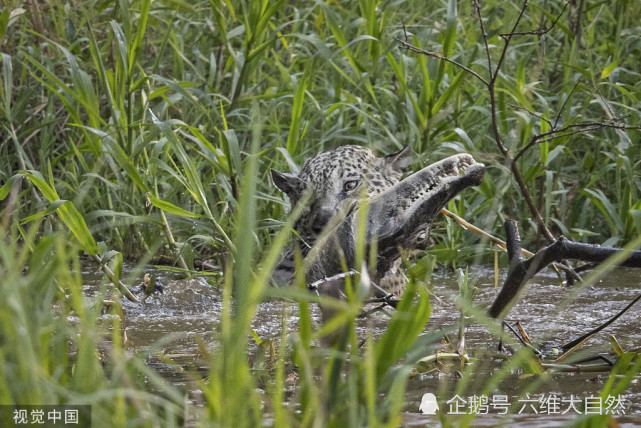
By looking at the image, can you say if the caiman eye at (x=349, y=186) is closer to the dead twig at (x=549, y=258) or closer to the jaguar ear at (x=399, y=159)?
the jaguar ear at (x=399, y=159)

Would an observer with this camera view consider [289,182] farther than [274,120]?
No

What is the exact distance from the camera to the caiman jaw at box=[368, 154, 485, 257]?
351 centimetres

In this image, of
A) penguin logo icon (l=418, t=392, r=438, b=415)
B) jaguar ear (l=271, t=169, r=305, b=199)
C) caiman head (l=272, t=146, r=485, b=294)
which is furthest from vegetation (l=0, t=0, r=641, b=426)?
penguin logo icon (l=418, t=392, r=438, b=415)

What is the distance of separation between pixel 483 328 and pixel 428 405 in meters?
1.29

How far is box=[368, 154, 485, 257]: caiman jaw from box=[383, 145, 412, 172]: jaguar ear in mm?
764

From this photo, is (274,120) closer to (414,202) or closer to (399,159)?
(399,159)

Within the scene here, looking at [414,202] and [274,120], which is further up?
[274,120]

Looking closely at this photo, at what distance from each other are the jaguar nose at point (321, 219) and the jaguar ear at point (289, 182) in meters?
0.21

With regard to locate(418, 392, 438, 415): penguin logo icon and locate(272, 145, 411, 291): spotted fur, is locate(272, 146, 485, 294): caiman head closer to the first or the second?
locate(272, 145, 411, 291): spotted fur

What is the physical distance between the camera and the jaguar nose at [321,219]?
168 inches

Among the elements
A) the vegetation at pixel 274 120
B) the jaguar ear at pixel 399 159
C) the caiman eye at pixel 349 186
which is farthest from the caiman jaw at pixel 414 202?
the jaguar ear at pixel 399 159

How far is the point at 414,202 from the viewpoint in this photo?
3.65 meters

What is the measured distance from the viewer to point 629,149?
5691 millimetres

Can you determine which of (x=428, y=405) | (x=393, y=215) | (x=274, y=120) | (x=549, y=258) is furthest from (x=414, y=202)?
(x=274, y=120)
